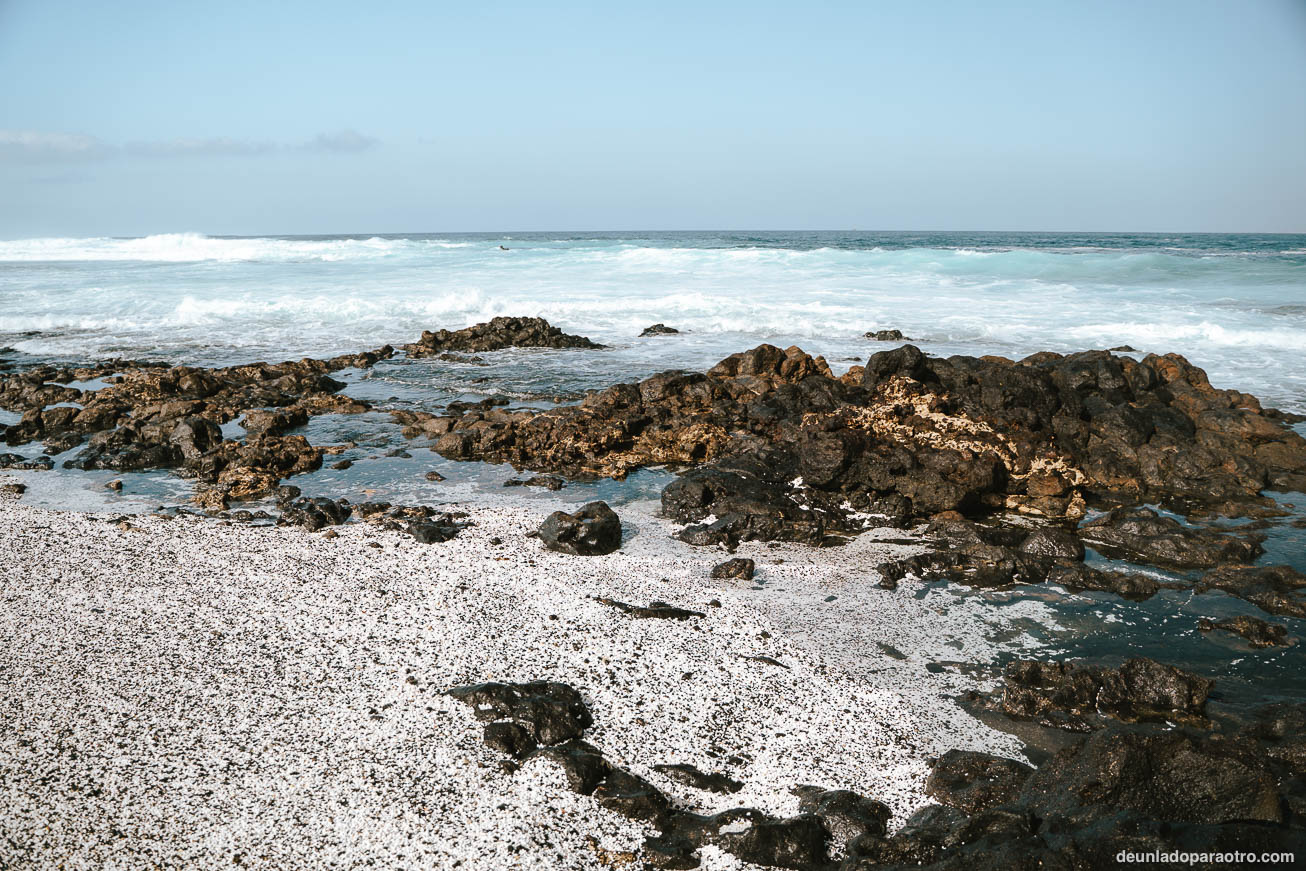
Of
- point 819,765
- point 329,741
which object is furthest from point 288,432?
point 819,765

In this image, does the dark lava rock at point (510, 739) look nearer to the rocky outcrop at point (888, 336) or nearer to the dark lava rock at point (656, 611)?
the dark lava rock at point (656, 611)

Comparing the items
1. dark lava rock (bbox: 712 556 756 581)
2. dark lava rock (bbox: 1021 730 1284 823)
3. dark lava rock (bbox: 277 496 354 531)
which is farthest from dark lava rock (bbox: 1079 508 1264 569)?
dark lava rock (bbox: 277 496 354 531)

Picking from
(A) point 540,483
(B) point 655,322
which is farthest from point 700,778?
(B) point 655,322

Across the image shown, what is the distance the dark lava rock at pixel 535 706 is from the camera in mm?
3826

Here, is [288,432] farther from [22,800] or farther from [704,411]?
[22,800]

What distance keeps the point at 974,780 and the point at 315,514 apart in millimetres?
5162

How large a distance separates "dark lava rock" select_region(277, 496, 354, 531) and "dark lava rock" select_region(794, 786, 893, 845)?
4495 mm

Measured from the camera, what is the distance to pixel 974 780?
11.5 ft

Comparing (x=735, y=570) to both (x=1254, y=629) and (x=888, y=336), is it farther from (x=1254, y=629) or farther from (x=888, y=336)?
(x=888, y=336)

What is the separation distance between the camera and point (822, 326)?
752 inches

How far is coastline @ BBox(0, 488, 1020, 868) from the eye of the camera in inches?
127

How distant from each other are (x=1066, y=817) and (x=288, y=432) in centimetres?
910

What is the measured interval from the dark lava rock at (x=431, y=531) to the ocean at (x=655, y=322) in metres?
0.82

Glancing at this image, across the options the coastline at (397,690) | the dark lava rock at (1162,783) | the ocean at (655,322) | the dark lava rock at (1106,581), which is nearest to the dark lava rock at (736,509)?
the coastline at (397,690)
